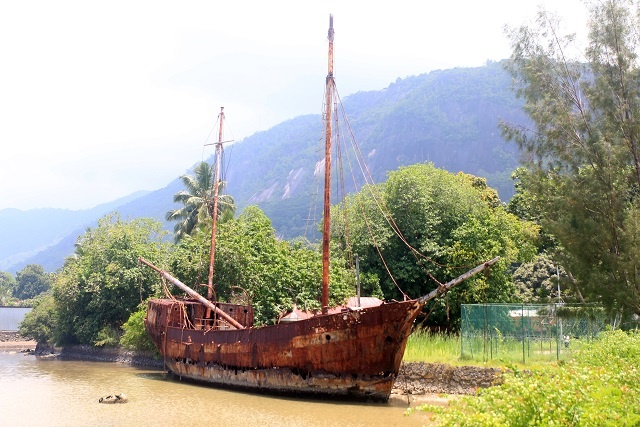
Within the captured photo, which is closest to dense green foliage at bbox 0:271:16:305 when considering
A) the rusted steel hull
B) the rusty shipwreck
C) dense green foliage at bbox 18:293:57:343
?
dense green foliage at bbox 18:293:57:343

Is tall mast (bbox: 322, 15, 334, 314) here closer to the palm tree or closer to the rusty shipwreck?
the rusty shipwreck

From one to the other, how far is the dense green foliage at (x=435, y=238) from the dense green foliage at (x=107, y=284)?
Answer: 46.2 feet

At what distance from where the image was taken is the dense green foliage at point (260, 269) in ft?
100

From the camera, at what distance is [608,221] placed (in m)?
17.9

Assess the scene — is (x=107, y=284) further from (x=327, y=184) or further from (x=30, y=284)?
(x=30, y=284)

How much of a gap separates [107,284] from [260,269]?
12.6 m

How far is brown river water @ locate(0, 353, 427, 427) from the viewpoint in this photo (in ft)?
53.7

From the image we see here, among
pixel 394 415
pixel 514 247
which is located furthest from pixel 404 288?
pixel 394 415

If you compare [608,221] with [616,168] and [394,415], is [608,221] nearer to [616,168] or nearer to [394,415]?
[616,168]

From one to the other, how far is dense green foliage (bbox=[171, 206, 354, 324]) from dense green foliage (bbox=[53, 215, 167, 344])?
4567 millimetres

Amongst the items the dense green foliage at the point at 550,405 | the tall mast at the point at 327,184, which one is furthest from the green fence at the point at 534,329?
the dense green foliage at the point at 550,405

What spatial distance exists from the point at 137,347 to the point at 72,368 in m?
3.88

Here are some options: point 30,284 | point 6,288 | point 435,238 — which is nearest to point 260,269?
point 435,238

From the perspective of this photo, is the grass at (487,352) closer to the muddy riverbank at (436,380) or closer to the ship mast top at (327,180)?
the muddy riverbank at (436,380)
